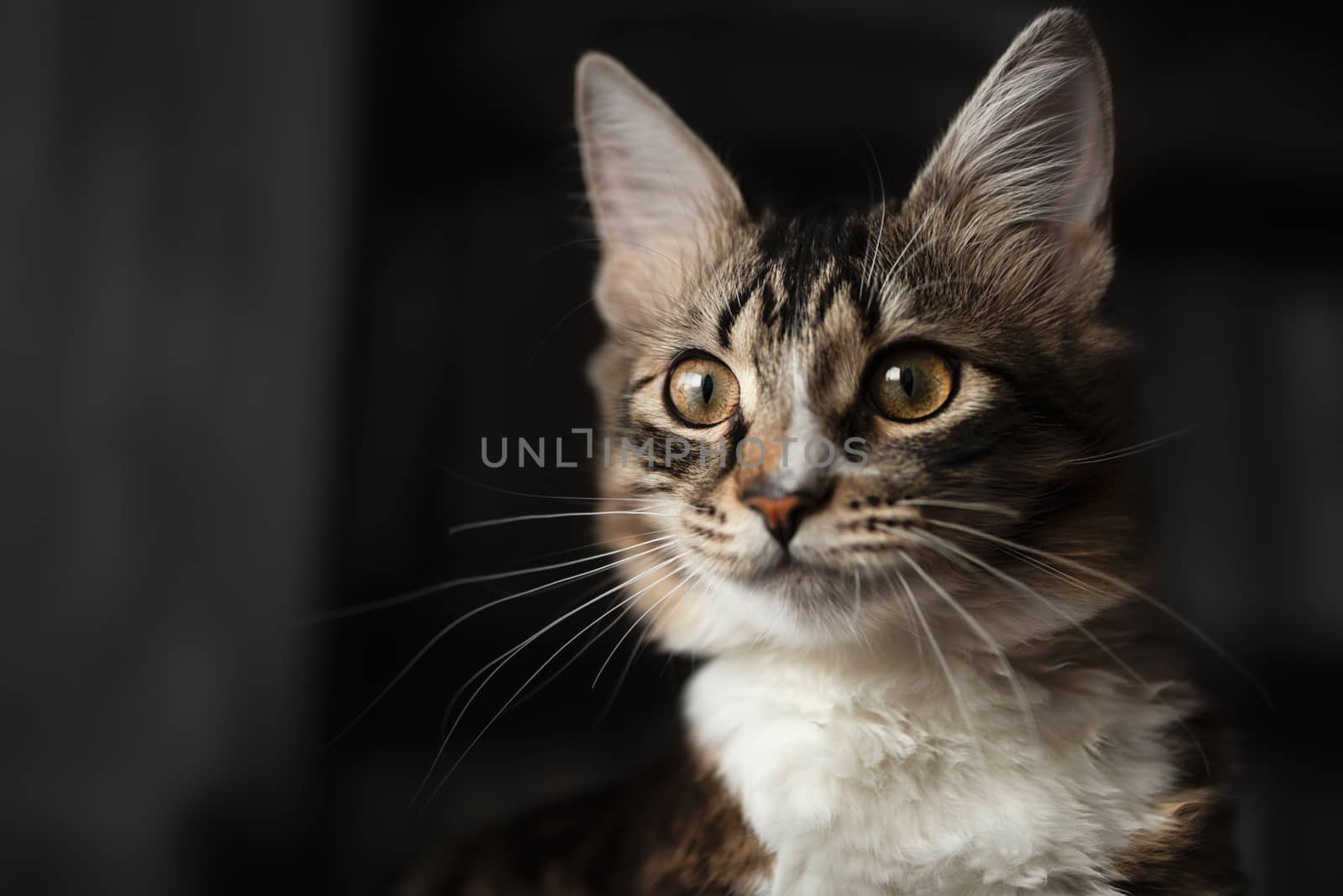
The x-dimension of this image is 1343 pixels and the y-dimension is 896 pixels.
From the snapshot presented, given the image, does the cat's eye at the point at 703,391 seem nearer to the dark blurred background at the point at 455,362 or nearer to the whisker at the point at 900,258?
the whisker at the point at 900,258

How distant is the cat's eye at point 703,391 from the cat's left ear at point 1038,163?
268mm

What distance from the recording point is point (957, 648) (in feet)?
3.12

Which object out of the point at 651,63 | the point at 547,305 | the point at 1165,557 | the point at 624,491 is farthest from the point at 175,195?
the point at 1165,557

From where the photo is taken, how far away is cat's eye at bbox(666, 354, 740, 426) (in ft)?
3.31

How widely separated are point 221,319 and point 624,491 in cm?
75

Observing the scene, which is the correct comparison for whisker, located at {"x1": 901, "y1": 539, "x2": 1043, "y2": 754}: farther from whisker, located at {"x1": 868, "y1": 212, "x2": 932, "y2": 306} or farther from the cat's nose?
whisker, located at {"x1": 868, "y1": 212, "x2": 932, "y2": 306}

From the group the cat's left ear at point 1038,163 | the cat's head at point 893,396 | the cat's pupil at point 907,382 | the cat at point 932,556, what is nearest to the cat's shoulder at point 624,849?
the cat at point 932,556

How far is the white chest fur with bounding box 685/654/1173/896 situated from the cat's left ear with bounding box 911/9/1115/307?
38 cm

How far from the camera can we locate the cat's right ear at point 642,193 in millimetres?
1143

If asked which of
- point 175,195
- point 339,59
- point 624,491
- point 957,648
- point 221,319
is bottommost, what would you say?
point 957,648

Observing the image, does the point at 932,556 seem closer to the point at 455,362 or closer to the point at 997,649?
the point at 997,649

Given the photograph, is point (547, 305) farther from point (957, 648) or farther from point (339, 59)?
point (957, 648)

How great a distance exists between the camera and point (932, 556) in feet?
2.89

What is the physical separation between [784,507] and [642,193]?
505 millimetres
